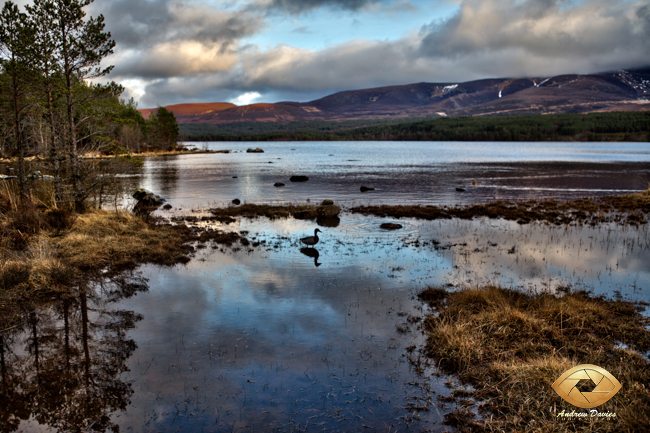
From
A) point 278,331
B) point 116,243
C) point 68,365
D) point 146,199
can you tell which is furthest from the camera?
point 146,199

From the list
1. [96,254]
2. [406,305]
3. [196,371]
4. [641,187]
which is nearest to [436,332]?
[406,305]

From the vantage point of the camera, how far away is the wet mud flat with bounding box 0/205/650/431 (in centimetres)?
657

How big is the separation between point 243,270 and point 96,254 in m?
5.93

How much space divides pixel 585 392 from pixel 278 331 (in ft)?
20.8

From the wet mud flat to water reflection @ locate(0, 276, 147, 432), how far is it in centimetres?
3

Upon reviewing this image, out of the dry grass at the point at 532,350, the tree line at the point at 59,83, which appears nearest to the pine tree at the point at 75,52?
the tree line at the point at 59,83

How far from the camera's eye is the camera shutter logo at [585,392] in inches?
230

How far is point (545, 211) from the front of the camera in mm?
26938

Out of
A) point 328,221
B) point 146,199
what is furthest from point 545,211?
point 146,199

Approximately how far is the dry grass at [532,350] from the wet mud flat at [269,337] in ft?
1.49

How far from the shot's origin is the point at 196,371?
7.75 meters

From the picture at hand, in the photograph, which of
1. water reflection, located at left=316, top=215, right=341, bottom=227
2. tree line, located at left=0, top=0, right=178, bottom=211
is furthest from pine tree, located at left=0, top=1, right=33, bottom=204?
water reflection, located at left=316, top=215, right=341, bottom=227

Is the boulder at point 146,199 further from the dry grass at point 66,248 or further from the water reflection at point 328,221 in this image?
the water reflection at point 328,221

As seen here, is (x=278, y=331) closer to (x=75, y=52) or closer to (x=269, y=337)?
(x=269, y=337)
